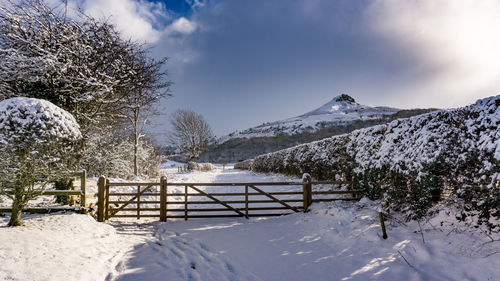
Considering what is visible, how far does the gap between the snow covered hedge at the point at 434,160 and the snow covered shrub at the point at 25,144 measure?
773 centimetres

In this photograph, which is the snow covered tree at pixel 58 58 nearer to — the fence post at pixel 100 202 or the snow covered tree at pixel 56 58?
the snow covered tree at pixel 56 58

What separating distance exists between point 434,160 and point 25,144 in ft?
27.2

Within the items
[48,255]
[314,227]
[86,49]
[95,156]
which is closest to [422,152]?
[314,227]

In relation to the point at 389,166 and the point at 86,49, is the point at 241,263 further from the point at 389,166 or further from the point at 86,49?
the point at 86,49

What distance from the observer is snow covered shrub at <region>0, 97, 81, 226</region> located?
4.67 m

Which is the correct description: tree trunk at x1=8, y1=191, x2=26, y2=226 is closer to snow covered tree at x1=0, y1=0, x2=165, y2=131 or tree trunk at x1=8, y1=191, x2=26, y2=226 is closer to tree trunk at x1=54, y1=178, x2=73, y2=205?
tree trunk at x1=54, y1=178, x2=73, y2=205

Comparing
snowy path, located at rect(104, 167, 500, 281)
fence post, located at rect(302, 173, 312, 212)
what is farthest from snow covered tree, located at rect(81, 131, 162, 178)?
fence post, located at rect(302, 173, 312, 212)

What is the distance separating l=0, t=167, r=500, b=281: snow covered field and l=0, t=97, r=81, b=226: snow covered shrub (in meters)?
0.78

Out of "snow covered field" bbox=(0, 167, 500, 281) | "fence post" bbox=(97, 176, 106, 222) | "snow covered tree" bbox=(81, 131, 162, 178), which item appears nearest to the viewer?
"snow covered field" bbox=(0, 167, 500, 281)

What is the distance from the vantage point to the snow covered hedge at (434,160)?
384cm

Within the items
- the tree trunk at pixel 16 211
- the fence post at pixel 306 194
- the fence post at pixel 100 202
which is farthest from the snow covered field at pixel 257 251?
the fence post at pixel 306 194

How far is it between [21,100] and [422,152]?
8.69 meters

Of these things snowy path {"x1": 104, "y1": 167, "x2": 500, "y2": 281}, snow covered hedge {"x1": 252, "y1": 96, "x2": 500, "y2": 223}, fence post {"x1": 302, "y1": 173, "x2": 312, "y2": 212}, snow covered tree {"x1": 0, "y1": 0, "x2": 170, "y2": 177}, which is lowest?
snowy path {"x1": 104, "y1": 167, "x2": 500, "y2": 281}

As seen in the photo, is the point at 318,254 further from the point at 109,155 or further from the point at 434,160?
the point at 109,155
